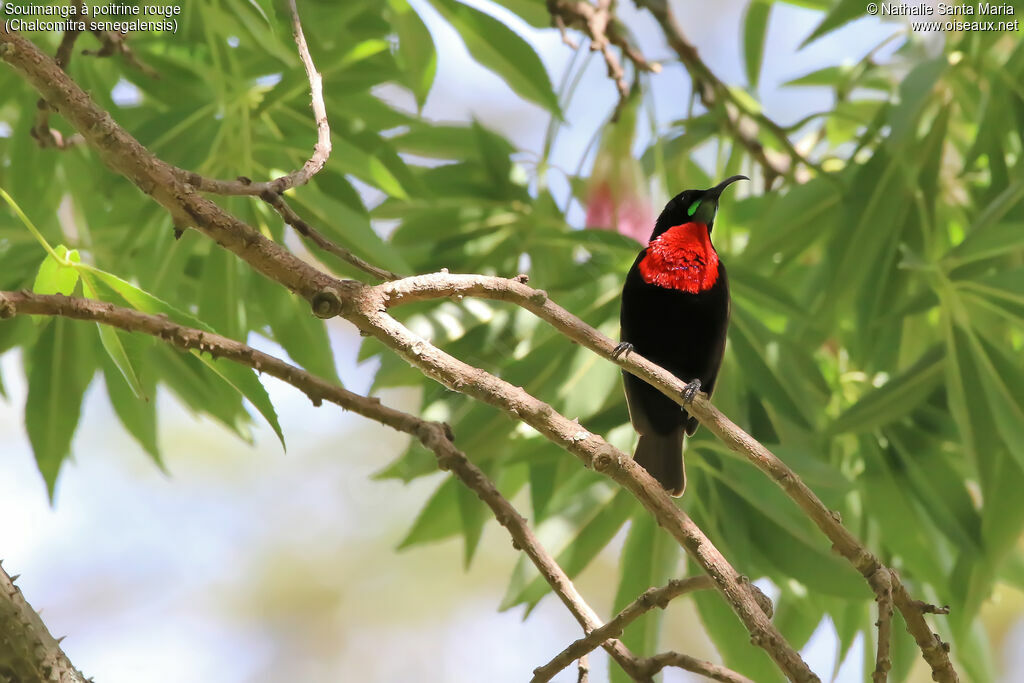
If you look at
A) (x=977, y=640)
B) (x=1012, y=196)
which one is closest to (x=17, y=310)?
(x=1012, y=196)

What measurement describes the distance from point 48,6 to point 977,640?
314 cm

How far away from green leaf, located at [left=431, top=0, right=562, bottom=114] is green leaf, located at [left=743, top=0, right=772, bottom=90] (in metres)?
1.30

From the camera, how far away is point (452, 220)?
3092mm

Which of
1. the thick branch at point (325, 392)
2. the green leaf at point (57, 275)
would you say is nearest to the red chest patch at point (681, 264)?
the thick branch at point (325, 392)

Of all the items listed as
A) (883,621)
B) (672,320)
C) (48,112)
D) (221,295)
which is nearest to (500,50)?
(672,320)

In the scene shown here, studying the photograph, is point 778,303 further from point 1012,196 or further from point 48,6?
point 48,6

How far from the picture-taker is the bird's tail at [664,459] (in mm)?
2635

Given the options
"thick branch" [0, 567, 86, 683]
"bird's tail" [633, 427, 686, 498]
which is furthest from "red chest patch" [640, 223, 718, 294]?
"thick branch" [0, 567, 86, 683]

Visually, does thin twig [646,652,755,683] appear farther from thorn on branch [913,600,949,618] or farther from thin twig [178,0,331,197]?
thin twig [178,0,331,197]

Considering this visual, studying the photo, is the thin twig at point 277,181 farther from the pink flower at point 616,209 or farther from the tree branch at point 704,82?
the tree branch at point 704,82

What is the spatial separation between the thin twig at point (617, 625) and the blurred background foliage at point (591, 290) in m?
0.85

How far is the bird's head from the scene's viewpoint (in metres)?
2.80

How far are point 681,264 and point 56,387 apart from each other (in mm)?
1624

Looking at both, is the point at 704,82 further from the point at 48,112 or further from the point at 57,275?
the point at 57,275
